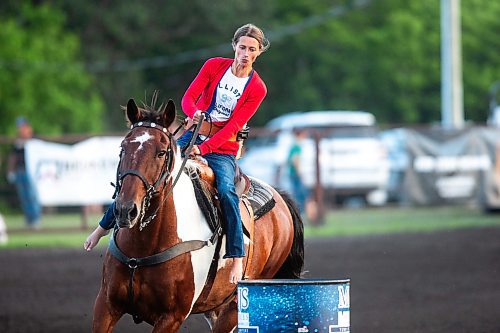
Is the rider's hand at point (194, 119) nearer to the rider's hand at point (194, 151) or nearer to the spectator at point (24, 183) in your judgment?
the rider's hand at point (194, 151)

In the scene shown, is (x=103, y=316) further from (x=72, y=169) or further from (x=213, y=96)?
(x=72, y=169)

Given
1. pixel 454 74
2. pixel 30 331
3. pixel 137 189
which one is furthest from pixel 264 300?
pixel 454 74

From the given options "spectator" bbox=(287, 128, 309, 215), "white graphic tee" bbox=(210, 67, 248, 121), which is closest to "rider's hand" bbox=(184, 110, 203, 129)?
"white graphic tee" bbox=(210, 67, 248, 121)

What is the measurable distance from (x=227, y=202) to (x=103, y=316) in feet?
3.93

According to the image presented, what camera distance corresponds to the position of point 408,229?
21.3 meters

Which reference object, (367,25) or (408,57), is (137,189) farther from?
(367,25)

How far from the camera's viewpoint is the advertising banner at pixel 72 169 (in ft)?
70.4

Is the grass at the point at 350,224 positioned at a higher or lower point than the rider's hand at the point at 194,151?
higher

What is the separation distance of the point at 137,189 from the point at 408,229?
1524 cm

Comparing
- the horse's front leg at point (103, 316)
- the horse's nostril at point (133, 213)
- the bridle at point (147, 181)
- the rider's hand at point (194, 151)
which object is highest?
the rider's hand at point (194, 151)

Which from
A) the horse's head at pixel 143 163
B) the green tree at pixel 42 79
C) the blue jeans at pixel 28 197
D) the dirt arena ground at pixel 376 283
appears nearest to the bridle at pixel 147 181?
the horse's head at pixel 143 163

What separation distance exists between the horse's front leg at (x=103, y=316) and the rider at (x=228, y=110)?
0.57m

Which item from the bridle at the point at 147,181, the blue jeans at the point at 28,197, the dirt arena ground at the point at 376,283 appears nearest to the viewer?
the bridle at the point at 147,181

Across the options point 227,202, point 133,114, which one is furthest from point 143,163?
point 227,202
